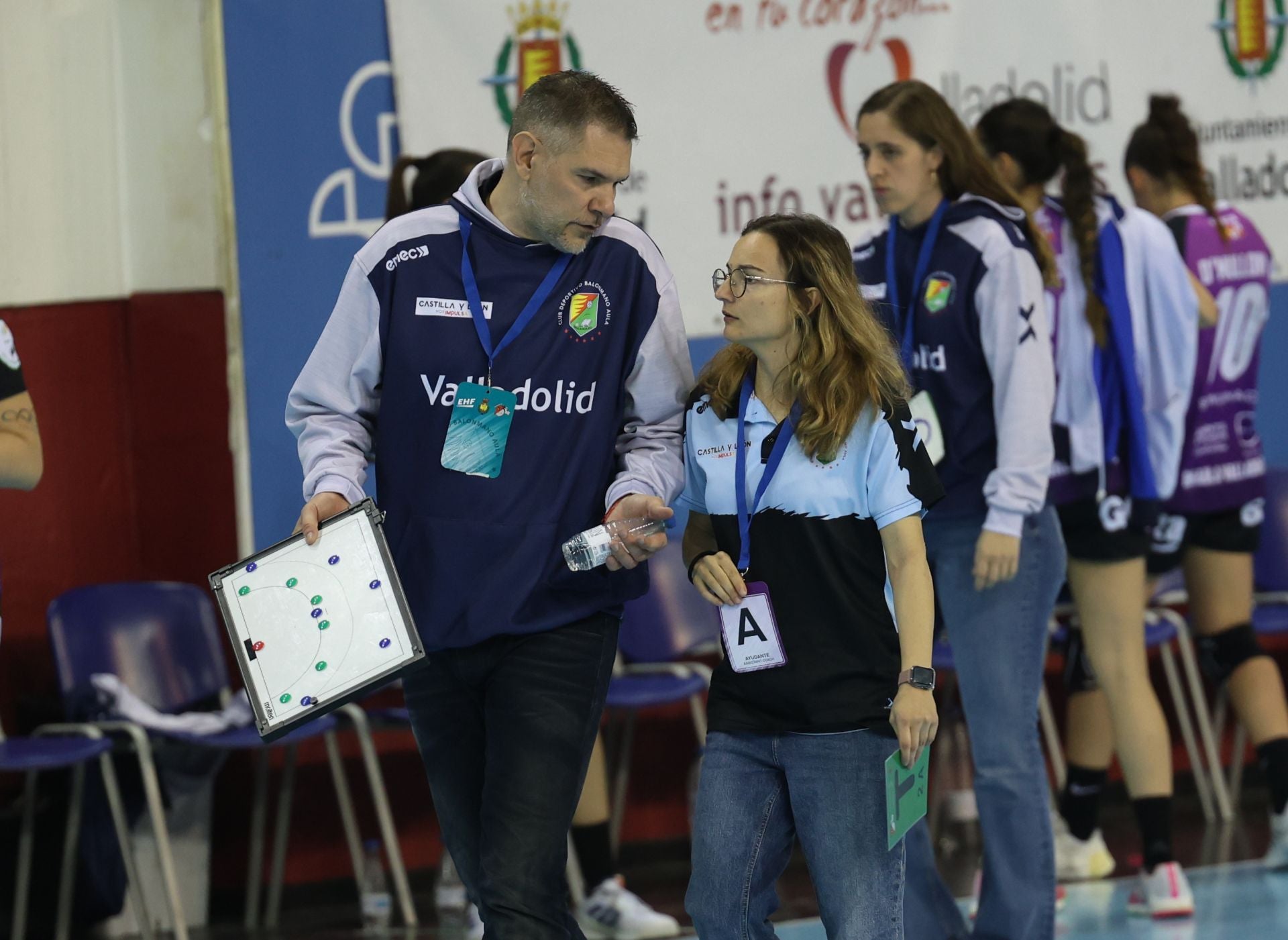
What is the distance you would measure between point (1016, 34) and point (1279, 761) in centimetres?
252

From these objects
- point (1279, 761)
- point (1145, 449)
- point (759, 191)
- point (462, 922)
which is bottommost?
point (462, 922)

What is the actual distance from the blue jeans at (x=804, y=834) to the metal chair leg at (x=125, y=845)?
7.31 ft

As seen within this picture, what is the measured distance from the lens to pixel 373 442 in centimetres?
316

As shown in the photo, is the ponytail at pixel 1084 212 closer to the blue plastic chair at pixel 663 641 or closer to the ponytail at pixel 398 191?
the blue plastic chair at pixel 663 641

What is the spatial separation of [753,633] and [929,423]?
3.52ft

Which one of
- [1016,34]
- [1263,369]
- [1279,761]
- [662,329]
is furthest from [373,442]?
[1263,369]

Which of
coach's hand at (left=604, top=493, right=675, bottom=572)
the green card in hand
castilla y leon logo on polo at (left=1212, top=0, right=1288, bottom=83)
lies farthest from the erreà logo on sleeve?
castilla y leon logo on polo at (left=1212, top=0, right=1288, bottom=83)

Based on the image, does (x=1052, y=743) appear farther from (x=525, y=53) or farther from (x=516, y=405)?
(x=516, y=405)

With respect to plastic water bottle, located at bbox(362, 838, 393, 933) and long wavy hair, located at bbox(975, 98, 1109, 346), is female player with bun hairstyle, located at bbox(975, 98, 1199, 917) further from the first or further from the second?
plastic water bottle, located at bbox(362, 838, 393, 933)

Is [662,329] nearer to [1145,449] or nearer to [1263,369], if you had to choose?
[1145,449]

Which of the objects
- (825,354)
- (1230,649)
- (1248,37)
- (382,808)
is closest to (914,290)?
(825,354)

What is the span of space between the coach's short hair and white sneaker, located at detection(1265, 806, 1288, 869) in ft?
10.3

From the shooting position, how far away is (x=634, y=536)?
2.84 m

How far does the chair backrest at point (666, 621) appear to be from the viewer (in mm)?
5422
